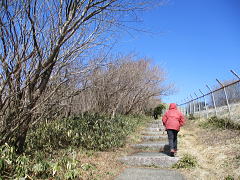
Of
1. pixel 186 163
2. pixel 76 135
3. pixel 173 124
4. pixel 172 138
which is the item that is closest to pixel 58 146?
pixel 76 135

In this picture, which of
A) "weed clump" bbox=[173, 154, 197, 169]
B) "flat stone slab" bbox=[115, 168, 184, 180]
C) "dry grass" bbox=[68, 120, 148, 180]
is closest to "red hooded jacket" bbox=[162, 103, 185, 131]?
"weed clump" bbox=[173, 154, 197, 169]

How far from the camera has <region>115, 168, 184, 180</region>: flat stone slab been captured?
3.78m

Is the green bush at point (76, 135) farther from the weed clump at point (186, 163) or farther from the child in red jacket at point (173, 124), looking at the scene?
the weed clump at point (186, 163)

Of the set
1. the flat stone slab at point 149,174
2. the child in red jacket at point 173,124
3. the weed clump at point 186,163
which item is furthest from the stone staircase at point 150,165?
the child in red jacket at point 173,124

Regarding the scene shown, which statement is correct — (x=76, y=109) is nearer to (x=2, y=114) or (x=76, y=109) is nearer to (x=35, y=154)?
(x=35, y=154)

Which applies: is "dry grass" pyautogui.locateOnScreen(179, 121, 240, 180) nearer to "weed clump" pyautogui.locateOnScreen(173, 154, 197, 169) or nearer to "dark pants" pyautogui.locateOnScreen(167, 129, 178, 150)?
"weed clump" pyautogui.locateOnScreen(173, 154, 197, 169)

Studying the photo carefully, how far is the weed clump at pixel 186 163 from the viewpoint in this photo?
429cm

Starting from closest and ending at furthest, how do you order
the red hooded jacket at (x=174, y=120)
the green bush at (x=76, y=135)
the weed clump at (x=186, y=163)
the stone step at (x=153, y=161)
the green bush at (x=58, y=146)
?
the green bush at (x=58, y=146), the weed clump at (x=186, y=163), the stone step at (x=153, y=161), the green bush at (x=76, y=135), the red hooded jacket at (x=174, y=120)

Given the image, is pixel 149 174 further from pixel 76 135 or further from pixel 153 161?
pixel 76 135

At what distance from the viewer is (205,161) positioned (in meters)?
4.58

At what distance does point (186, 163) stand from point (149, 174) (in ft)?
2.97

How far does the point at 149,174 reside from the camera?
3988 millimetres

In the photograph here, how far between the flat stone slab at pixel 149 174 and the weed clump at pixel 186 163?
27cm

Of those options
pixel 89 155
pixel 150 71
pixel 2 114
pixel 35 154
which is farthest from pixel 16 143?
pixel 150 71
